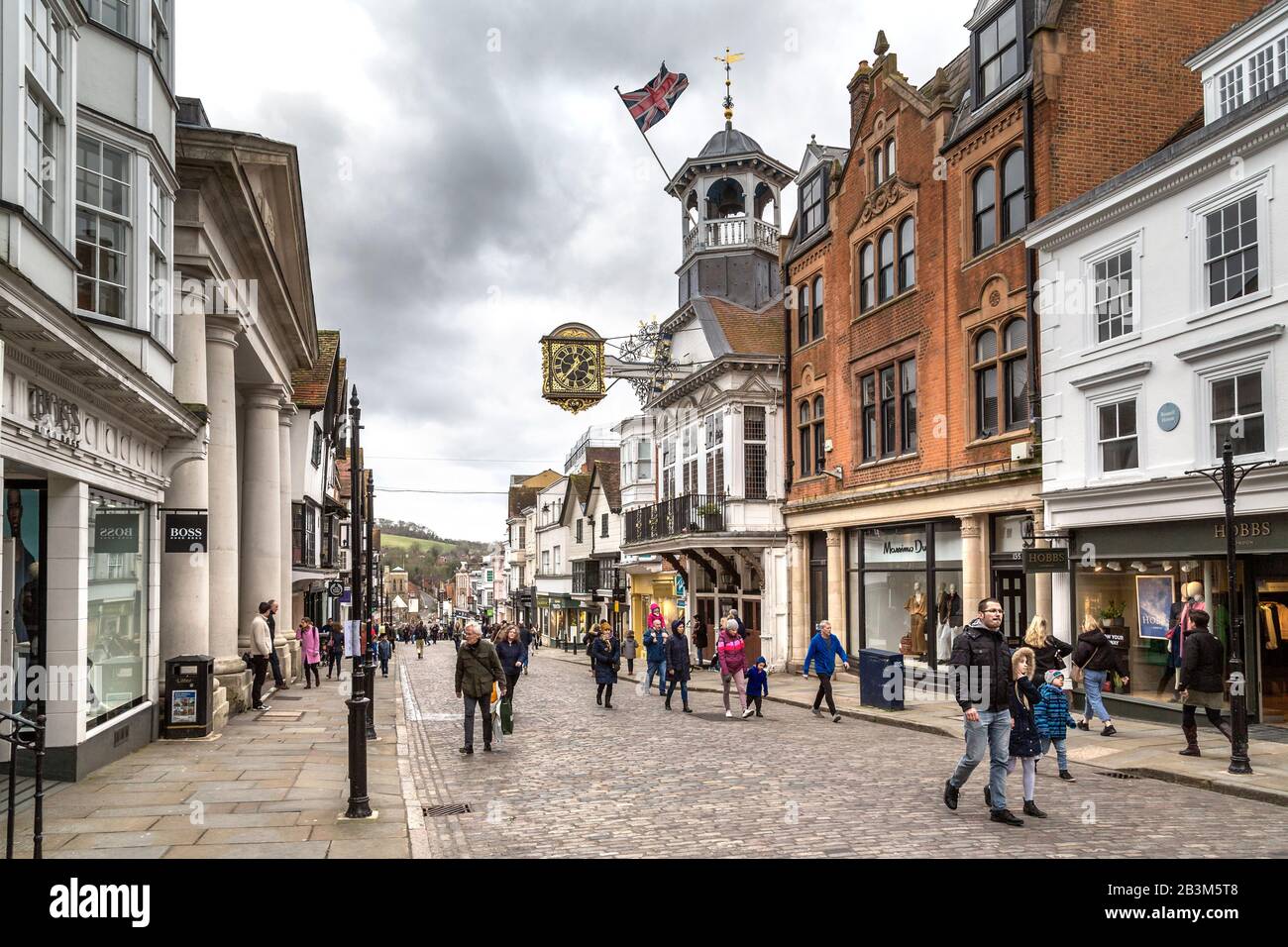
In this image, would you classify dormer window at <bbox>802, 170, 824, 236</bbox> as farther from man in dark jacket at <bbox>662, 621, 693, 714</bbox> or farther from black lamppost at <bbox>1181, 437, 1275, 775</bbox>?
black lamppost at <bbox>1181, 437, 1275, 775</bbox>

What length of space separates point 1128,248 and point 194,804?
15164 millimetres

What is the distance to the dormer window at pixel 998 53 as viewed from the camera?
20.4 meters

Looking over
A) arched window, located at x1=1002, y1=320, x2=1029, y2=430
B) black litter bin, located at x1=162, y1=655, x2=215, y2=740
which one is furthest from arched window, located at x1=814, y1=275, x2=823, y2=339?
black litter bin, located at x1=162, y1=655, x2=215, y2=740

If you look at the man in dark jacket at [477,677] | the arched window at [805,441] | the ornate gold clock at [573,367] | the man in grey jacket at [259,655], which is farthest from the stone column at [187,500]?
the arched window at [805,441]

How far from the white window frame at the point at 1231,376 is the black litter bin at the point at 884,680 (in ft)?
21.5

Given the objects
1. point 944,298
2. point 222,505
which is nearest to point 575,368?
point 944,298

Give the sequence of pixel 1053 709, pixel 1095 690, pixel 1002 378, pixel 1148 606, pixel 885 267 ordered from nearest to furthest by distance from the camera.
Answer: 1. pixel 1053 709
2. pixel 1095 690
3. pixel 1148 606
4. pixel 1002 378
5. pixel 885 267

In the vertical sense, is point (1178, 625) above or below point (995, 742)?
above

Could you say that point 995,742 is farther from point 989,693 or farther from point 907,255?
point 907,255

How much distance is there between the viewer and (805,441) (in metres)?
29.7

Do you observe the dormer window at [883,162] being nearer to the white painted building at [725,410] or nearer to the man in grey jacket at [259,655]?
the white painted building at [725,410]

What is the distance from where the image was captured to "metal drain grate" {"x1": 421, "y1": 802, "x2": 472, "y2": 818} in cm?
1043

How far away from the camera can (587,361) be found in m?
31.0

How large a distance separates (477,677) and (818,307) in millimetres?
17615
